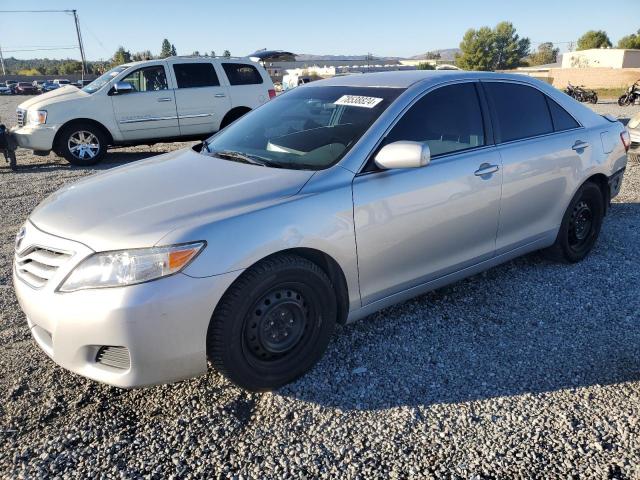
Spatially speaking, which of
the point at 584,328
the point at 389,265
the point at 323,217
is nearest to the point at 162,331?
the point at 323,217

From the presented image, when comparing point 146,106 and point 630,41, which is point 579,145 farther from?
point 630,41

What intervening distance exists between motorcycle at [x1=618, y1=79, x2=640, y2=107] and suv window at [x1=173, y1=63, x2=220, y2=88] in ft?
70.4

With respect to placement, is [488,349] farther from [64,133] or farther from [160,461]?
[64,133]

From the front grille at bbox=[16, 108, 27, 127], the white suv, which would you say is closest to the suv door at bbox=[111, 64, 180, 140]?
the white suv

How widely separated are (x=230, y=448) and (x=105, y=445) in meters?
0.58

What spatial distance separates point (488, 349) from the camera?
319 cm

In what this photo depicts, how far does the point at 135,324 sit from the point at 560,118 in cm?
362

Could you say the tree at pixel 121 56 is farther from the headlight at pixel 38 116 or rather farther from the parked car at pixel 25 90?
the headlight at pixel 38 116

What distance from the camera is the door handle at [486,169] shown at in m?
3.43

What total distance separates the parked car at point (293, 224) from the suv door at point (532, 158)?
0.02 m

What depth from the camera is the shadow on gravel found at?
282 centimetres

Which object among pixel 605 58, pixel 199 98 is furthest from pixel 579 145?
pixel 605 58

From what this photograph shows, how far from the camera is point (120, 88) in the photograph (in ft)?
31.1

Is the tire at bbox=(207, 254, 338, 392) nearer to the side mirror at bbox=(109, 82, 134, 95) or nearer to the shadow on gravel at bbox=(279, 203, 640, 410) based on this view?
the shadow on gravel at bbox=(279, 203, 640, 410)
